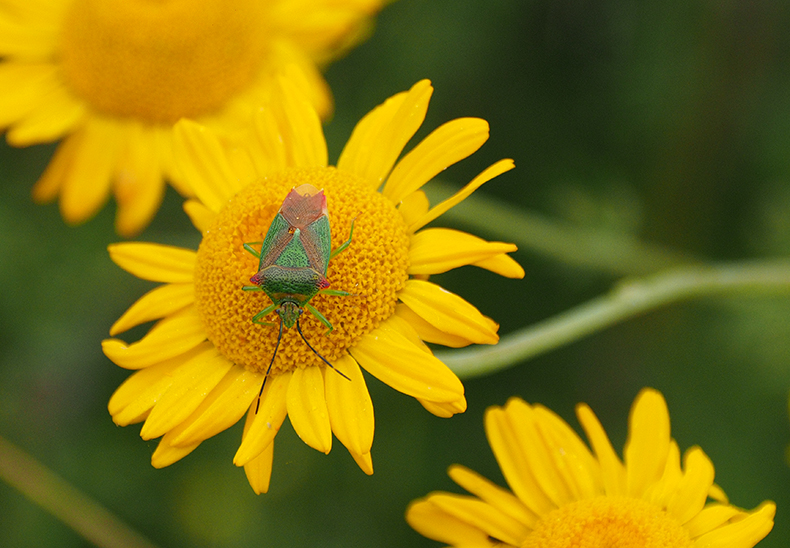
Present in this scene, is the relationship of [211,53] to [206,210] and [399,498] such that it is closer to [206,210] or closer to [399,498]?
[206,210]

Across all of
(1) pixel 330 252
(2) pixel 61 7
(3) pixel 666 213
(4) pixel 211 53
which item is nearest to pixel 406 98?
(1) pixel 330 252

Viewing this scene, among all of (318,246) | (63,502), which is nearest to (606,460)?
(318,246)

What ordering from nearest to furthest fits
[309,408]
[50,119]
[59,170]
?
[309,408]
[50,119]
[59,170]

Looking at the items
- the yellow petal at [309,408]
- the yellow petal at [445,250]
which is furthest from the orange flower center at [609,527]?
the yellow petal at [445,250]

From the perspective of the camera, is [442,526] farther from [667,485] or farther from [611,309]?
[611,309]

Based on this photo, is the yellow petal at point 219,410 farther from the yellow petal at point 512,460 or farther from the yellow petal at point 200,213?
the yellow petal at point 512,460

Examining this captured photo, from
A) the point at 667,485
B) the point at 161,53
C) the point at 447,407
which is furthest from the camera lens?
A: the point at 161,53
